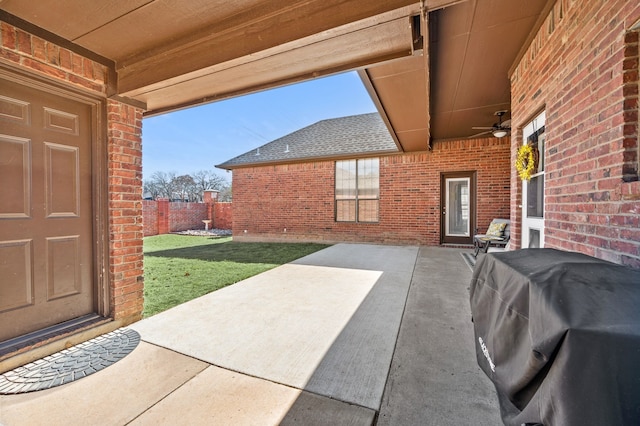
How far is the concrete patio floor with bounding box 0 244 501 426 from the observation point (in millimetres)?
1658

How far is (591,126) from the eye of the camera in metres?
1.83

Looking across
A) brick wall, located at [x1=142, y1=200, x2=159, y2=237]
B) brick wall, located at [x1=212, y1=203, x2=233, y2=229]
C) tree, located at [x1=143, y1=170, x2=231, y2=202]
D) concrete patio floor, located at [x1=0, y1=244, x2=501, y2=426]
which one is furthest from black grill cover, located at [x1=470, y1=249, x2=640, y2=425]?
tree, located at [x1=143, y1=170, x2=231, y2=202]

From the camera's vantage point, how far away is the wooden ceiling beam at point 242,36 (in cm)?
188

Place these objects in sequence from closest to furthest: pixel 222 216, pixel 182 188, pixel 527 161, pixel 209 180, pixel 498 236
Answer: pixel 527 161 → pixel 498 236 → pixel 222 216 → pixel 182 188 → pixel 209 180

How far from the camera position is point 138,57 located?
2.64 meters

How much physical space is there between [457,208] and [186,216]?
41.7 feet

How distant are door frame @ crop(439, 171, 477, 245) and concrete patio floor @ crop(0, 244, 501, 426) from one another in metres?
4.79

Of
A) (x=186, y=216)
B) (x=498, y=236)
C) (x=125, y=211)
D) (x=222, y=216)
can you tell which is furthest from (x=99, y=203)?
(x=222, y=216)

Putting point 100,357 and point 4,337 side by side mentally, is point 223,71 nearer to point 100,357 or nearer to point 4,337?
point 100,357

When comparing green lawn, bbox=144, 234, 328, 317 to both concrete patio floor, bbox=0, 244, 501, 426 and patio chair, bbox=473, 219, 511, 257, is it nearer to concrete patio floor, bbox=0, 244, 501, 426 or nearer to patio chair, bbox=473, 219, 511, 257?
concrete patio floor, bbox=0, 244, 501, 426

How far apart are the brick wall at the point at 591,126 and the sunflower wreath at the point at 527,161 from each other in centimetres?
53

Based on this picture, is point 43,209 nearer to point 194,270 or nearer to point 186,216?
point 194,270

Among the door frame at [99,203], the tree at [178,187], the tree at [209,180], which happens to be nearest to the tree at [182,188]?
the tree at [178,187]

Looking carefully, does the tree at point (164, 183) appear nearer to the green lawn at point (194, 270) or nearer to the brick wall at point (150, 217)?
the brick wall at point (150, 217)
